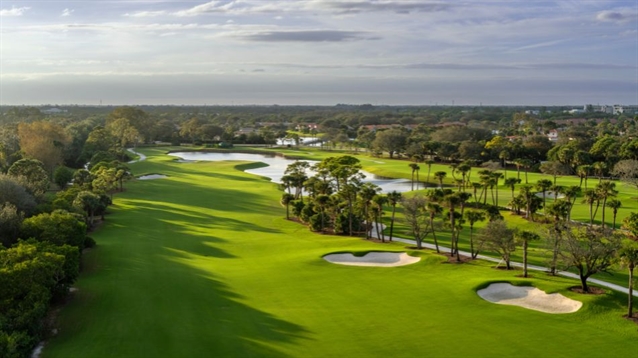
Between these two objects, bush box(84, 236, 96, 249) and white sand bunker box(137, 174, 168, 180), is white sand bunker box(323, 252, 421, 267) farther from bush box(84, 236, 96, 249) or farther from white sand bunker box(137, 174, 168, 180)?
white sand bunker box(137, 174, 168, 180)

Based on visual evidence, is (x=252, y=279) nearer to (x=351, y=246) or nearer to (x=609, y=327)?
(x=351, y=246)

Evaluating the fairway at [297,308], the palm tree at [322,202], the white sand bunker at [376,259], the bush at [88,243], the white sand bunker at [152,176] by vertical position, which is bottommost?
the fairway at [297,308]

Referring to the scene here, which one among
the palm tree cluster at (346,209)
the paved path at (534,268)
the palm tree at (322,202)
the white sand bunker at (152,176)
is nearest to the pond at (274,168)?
the white sand bunker at (152,176)

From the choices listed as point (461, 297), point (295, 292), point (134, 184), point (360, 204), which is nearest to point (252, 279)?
point (295, 292)

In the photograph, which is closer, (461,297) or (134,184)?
(461,297)

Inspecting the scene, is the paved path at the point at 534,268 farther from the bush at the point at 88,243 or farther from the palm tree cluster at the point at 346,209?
the bush at the point at 88,243

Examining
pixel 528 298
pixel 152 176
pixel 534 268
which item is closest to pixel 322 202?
pixel 534 268
